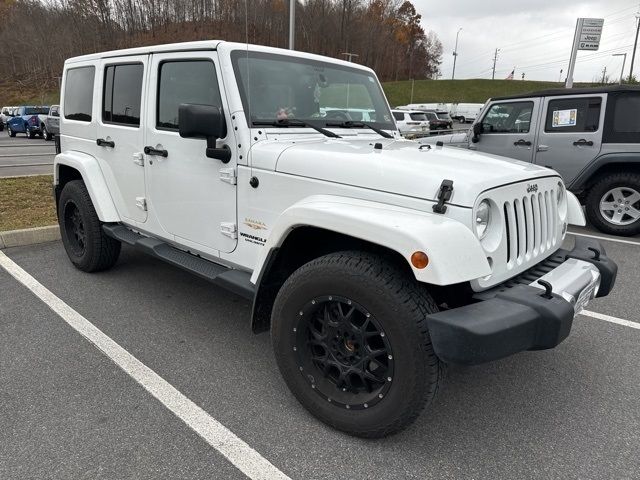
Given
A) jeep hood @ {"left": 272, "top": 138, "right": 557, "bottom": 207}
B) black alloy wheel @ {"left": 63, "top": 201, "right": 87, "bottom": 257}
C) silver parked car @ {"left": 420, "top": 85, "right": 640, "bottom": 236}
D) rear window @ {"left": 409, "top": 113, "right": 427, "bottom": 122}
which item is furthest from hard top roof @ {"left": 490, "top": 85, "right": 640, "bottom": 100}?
rear window @ {"left": 409, "top": 113, "right": 427, "bottom": 122}

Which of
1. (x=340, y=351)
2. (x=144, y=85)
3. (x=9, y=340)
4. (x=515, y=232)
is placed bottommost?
(x=9, y=340)

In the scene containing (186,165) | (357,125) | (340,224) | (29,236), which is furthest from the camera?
(29,236)

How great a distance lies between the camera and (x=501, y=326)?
78.0 inches

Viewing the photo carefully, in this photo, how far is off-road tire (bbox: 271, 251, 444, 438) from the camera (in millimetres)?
2100

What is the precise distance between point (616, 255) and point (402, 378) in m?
4.97

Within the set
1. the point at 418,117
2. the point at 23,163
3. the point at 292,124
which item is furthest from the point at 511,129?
the point at 418,117

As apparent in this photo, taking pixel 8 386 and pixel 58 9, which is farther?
pixel 58 9

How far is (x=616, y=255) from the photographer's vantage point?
5.87 m

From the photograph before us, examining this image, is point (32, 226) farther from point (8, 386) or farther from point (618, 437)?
point (618, 437)

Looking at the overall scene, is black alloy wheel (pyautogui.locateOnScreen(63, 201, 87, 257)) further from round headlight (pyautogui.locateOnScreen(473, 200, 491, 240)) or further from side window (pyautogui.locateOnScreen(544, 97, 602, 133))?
side window (pyautogui.locateOnScreen(544, 97, 602, 133))

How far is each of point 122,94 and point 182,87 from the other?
94cm

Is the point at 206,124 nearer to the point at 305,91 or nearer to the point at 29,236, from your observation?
the point at 305,91

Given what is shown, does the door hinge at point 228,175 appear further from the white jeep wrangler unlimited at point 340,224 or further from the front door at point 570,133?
the front door at point 570,133

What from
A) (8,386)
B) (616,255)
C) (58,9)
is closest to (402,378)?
(8,386)
